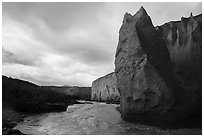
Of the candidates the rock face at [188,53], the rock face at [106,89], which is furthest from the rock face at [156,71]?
the rock face at [106,89]

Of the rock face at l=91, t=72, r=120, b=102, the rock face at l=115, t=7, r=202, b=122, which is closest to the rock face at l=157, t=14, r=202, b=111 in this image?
the rock face at l=115, t=7, r=202, b=122

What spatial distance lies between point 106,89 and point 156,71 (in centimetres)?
4031

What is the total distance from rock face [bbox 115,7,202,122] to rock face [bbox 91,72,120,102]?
3220 centimetres

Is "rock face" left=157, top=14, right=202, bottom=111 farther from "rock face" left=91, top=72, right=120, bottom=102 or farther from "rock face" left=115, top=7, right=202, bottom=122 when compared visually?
"rock face" left=91, top=72, right=120, bottom=102

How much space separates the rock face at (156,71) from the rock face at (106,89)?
32.2 m

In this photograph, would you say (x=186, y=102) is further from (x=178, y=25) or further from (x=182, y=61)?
(x=178, y=25)

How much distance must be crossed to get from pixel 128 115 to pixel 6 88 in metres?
12.7

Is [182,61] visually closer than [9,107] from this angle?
Yes

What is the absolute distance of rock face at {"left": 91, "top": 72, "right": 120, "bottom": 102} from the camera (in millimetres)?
47438

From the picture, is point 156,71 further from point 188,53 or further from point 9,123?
point 9,123

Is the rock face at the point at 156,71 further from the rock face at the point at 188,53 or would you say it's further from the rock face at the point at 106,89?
the rock face at the point at 106,89

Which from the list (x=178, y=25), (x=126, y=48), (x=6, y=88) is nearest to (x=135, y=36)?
(x=126, y=48)

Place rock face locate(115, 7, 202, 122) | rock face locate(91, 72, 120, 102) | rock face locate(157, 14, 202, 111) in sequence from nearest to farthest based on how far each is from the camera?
1. rock face locate(115, 7, 202, 122)
2. rock face locate(157, 14, 202, 111)
3. rock face locate(91, 72, 120, 102)

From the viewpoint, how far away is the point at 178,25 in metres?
15.2
